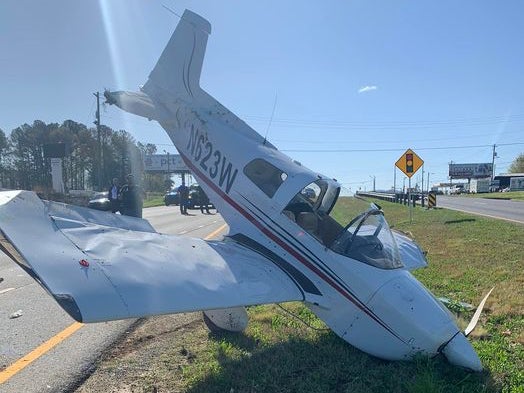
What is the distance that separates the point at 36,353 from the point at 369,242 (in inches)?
152

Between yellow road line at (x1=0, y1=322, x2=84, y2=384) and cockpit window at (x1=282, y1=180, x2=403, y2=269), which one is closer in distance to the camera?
yellow road line at (x1=0, y1=322, x2=84, y2=384)

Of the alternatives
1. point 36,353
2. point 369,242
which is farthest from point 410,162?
point 36,353

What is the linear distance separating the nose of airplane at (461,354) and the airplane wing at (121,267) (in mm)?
1549

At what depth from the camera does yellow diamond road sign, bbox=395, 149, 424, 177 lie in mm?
18875

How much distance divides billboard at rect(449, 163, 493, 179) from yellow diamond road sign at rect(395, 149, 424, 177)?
121 m

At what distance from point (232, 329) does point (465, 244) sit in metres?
9.34

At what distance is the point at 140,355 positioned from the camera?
500 centimetres

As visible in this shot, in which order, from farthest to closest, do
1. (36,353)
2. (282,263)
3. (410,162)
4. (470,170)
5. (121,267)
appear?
(470,170)
(410,162)
(282,263)
(36,353)
(121,267)

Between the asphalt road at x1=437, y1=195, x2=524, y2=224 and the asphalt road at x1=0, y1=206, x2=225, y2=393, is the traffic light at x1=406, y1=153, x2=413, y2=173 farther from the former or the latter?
the asphalt road at x1=0, y1=206, x2=225, y2=393

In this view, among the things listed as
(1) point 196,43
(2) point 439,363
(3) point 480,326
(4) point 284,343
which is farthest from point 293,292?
(1) point 196,43

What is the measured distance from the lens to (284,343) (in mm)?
5285

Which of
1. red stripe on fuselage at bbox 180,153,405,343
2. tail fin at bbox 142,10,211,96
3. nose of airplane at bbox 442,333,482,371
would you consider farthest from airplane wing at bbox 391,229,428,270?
tail fin at bbox 142,10,211,96

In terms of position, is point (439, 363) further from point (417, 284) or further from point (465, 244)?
point (465, 244)

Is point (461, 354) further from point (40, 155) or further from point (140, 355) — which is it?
point (40, 155)
